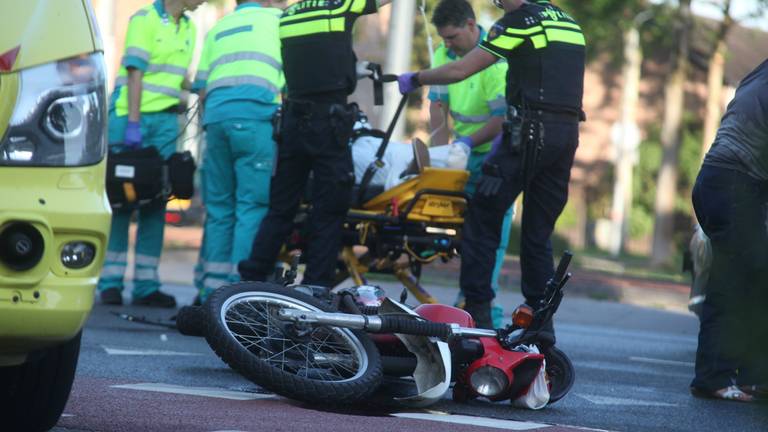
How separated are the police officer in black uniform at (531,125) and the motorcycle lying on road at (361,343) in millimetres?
1372

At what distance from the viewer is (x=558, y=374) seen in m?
5.79

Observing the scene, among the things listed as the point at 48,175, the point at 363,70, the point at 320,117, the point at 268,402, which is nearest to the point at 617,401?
the point at 268,402

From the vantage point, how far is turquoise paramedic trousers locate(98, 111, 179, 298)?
9.41 meters

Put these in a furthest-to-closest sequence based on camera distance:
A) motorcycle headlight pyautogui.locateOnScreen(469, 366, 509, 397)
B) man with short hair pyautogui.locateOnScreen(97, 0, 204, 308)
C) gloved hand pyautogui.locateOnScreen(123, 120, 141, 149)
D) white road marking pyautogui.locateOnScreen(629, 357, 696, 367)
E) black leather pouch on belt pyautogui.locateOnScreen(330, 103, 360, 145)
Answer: man with short hair pyautogui.locateOnScreen(97, 0, 204, 308), gloved hand pyautogui.locateOnScreen(123, 120, 141, 149), white road marking pyautogui.locateOnScreen(629, 357, 696, 367), black leather pouch on belt pyautogui.locateOnScreen(330, 103, 360, 145), motorcycle headlight pyautogui.locateOnScreen(469, 366, 509, 397)

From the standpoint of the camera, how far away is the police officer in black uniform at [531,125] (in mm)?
6883

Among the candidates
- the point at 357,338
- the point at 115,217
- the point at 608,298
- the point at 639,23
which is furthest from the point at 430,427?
the point at 639,23

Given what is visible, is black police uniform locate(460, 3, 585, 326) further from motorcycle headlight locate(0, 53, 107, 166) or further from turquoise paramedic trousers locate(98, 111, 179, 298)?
motorcycle headlight locate(0, 53, 107, 166)

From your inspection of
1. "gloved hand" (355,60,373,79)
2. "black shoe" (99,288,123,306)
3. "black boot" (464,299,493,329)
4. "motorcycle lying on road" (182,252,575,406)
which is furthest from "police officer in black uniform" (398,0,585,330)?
"black shoe" (99,288,123,306)

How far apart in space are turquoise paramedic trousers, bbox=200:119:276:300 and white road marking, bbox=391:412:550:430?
3.61 meters

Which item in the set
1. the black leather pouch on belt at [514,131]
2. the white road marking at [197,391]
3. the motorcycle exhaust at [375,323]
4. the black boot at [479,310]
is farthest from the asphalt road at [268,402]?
the black leather pouch on belt at [514,131]

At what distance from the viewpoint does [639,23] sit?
99.0 ft

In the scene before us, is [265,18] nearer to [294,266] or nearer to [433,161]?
[433,161]

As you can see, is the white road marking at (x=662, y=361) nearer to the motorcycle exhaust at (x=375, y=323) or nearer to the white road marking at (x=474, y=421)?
the motorcycle exhaust at (x=375, y=323)

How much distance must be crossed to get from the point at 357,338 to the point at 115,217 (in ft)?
15.2
